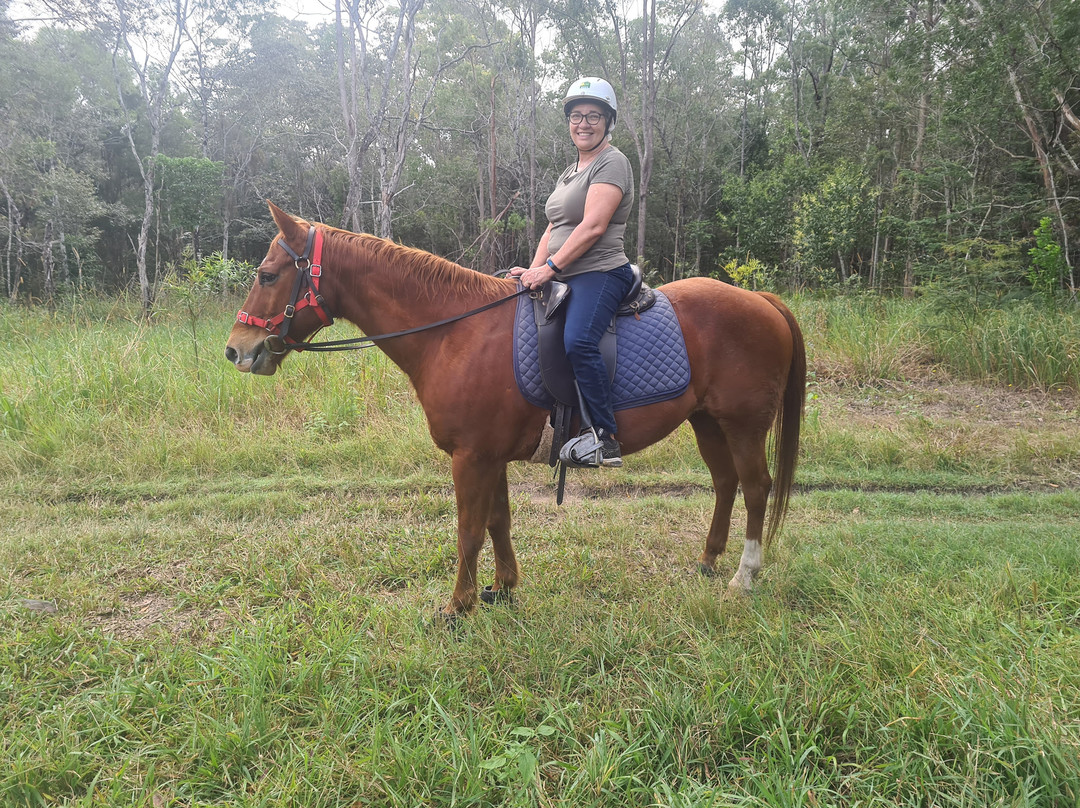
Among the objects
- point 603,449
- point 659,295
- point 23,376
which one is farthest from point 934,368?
point 23,376

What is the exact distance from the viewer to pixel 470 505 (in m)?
2.75

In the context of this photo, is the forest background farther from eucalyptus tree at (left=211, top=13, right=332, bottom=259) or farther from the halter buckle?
the halter buckle

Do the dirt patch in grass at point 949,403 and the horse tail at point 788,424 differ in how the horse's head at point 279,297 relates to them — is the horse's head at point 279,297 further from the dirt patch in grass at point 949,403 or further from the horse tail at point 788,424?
the dirt patch in grass at point 949,403

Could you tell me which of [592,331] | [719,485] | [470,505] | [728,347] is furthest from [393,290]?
[719,485]

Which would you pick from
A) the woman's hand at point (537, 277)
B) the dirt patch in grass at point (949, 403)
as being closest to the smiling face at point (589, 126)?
the woman's hand at point (537, 277)

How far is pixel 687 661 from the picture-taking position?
7.38 feet

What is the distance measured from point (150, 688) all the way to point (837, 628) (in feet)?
10.0

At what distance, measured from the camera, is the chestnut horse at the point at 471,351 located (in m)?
2.70

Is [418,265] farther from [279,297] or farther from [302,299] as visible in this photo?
[279,297]

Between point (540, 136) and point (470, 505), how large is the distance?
2656cm

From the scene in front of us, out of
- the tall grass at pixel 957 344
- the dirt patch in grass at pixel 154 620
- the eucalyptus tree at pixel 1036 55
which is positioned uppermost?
the eucalyptus tree at pixel 1036 55

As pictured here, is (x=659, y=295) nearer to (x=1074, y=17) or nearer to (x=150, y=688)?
(x=150, y=688)

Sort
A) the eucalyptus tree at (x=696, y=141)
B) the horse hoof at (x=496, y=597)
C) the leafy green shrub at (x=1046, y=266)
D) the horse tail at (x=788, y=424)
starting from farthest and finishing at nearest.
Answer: the eucalyptus tree at (x=696, y=141), the leafy green shrub at (x=1046, y=266), the horse tail at (x=788, y=424), the horse hoof at (x=496, y=597)

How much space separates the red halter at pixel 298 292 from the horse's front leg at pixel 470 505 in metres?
1.08
